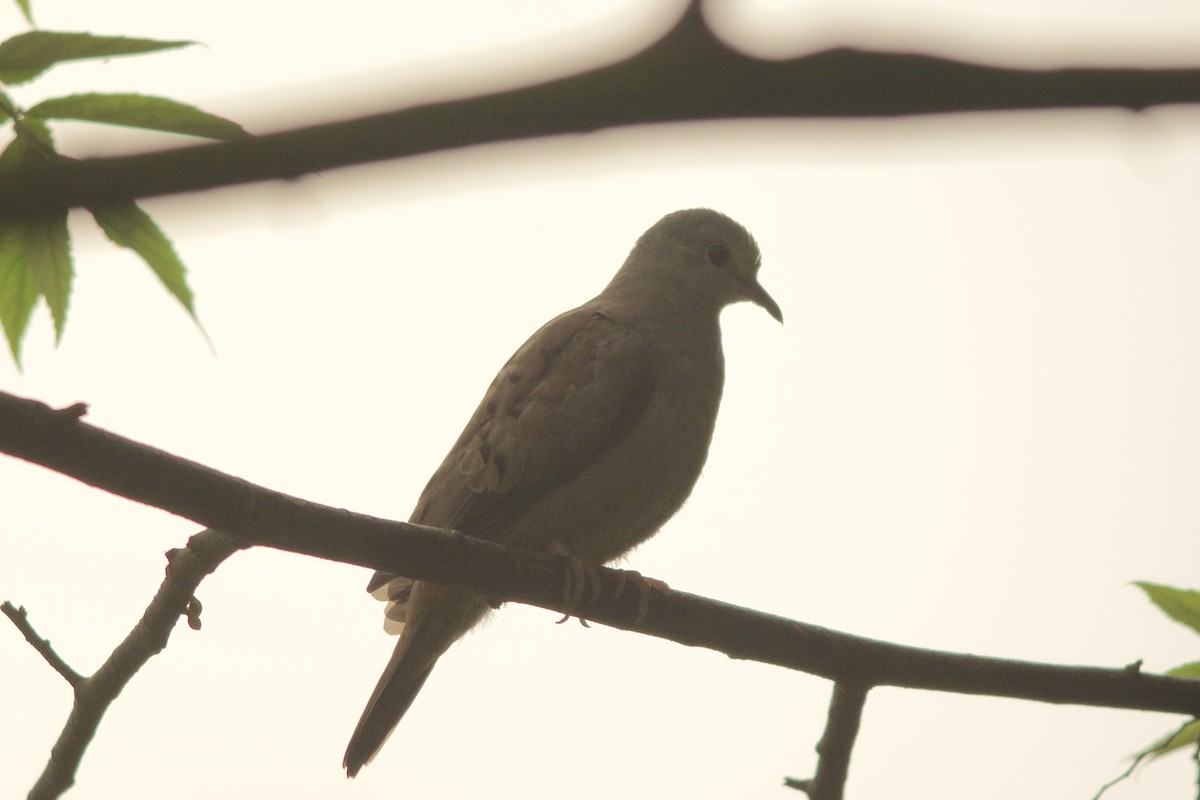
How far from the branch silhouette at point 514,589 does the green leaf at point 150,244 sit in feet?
1.44

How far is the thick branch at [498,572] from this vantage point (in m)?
2.57

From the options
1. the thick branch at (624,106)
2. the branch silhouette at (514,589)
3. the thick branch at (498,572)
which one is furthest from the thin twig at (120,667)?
the thick branch at (624,106)

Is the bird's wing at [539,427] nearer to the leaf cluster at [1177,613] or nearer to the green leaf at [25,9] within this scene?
the leaf cluster at [1177,613]

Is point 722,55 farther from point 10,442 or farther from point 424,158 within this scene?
point 10,442

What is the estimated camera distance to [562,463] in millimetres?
5027

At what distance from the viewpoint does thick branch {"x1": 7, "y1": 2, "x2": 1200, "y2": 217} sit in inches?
38.9

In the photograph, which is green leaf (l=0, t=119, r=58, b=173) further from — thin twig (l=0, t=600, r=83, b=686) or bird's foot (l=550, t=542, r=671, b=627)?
bird's foot (l=550, t=542, r=671, b=627)

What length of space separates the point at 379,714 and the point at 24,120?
11.1ft

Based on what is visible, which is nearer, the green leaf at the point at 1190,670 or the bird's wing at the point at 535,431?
the green leaf at the point at 1190,670

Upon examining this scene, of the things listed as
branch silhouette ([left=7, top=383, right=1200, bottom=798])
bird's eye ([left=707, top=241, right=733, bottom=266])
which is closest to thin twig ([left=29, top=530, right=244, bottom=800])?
branch silhouette ([left=7, top=383, right=1200, bottom=798])

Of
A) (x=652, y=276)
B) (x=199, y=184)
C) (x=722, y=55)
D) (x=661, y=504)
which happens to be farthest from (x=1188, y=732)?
(x=652, y=276)

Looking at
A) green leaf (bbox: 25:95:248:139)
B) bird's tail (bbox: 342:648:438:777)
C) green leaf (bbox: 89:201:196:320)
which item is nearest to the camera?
green leaf (bbox: 25:95:248:139)

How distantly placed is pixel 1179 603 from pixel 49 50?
2786 mm

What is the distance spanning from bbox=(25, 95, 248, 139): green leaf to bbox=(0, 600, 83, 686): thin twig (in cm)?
185
